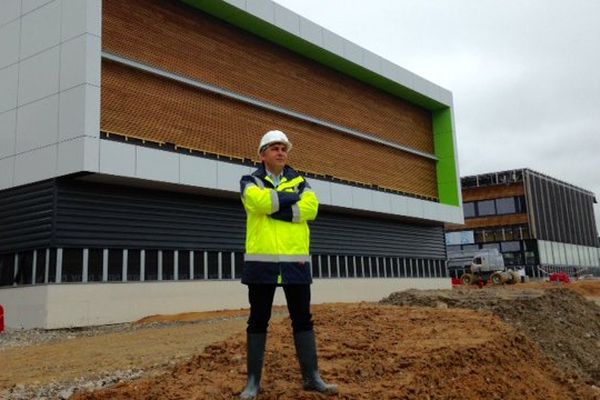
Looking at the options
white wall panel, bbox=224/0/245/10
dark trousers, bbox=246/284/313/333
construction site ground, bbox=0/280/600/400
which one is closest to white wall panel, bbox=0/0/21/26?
white wall panel, bbox=224/0/245/10

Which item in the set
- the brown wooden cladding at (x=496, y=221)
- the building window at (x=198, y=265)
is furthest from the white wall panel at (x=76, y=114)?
the brown wooden cladding at (x=496, y=221)

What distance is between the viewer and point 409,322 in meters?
7.40

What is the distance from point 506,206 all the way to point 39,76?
56.1m

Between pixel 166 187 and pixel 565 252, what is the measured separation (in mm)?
61470

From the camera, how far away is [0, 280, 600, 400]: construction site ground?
488 cm

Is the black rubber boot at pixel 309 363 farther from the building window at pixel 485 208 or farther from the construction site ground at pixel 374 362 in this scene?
the building window at pixel 485 208

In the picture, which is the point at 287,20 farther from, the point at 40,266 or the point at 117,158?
the point at 40,266

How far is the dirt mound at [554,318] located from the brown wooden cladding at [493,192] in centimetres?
5353

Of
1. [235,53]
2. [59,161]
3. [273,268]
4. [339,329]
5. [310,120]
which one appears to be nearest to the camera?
[273,268]

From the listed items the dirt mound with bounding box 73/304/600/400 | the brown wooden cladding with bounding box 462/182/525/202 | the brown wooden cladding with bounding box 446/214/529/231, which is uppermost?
the brown wooden cladding with bounding box 462/182/525/202

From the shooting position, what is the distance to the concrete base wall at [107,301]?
15070 millimetres

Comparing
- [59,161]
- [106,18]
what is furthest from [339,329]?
[106,18]

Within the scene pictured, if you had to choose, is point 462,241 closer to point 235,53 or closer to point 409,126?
point 409,126

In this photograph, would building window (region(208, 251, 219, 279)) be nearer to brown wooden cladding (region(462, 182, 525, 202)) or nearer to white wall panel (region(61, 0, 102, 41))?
white wall panel (region(61, 0, 102, 41))
